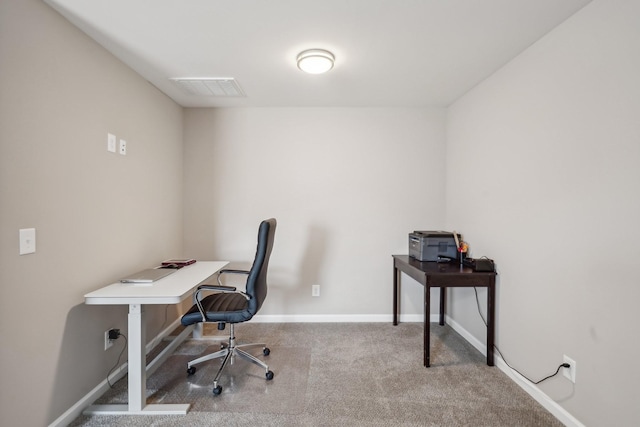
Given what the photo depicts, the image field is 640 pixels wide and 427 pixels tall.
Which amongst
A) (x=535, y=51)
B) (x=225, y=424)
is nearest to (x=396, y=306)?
(x=225, y=424)

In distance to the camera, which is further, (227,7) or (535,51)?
(535,51)

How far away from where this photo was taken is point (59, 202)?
1.65 metres

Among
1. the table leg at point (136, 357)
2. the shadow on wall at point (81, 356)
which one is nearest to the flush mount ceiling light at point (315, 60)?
the table leg at point (136, 357)

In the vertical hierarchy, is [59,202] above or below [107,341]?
above

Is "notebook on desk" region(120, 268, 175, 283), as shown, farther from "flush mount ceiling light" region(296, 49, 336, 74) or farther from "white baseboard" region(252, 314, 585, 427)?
"flush mount ceiling light" region(296, 49, 336, 74)

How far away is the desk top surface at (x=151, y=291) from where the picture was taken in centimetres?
168

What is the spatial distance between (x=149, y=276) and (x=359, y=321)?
2.11 m

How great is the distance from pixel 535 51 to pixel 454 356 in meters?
2.36

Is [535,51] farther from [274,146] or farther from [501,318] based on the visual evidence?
[274,146]

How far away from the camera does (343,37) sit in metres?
1.84

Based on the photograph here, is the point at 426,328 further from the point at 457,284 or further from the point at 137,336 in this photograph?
the point at 137,336

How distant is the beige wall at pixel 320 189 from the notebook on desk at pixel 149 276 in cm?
91

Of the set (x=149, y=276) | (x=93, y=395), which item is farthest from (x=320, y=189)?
(x=93, y=395)

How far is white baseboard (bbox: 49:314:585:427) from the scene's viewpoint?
1673mm
